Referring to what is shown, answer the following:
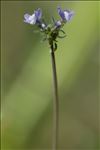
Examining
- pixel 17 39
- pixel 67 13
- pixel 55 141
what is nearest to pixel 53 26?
pixel 67 13

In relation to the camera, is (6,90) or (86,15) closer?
(6,90)

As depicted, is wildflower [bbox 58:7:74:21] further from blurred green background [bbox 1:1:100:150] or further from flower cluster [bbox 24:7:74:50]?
blurred green background [bbox 1:1:100:150]

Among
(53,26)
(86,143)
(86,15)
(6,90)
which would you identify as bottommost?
(86,143)

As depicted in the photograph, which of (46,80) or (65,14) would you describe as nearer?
(65,14)

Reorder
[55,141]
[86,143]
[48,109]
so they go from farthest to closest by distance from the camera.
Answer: [48,109] → [86,143] → [55,141]

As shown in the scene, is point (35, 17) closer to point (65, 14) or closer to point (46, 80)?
point (65, 14)

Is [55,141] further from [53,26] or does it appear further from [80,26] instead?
[80,26]

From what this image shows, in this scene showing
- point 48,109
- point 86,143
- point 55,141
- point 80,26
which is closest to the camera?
point 55,141

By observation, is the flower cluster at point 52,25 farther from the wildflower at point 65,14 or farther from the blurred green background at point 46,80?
the blurred green background at point 46,80

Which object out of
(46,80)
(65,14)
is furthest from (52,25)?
(46,80)
